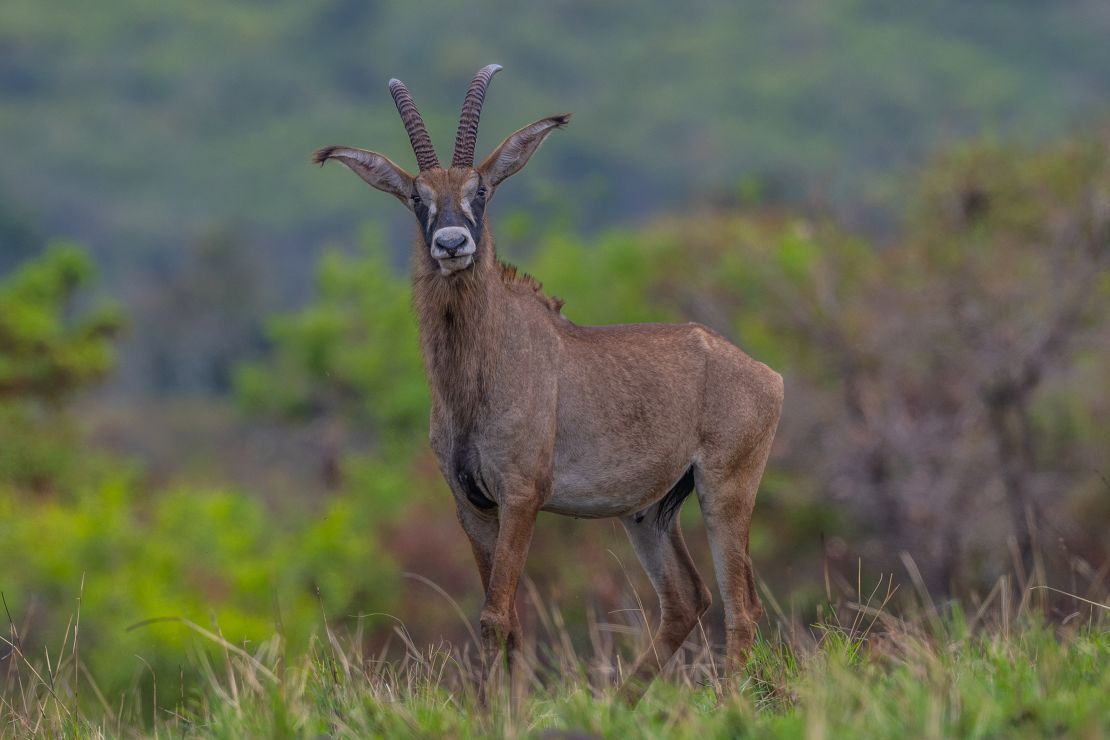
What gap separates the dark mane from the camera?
8.78 meters

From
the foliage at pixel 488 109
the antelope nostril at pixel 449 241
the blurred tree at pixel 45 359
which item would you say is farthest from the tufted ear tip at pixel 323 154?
the foliage at pixel 488 109

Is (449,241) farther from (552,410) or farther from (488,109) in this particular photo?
(488,109)

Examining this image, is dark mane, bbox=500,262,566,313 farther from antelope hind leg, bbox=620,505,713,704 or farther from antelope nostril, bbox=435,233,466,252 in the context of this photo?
antelope hind leg, bbox=620,505,713,704

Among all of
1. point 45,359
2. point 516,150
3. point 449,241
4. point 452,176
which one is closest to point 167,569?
point 45,359

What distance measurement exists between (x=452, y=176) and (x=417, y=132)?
1.74 ft

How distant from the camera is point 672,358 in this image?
8.89 m

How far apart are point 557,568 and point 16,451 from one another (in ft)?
42.6

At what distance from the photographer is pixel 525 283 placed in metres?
8.96

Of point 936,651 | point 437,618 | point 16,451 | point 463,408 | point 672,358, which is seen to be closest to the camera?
point 936,651

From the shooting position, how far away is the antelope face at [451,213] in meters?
7.82

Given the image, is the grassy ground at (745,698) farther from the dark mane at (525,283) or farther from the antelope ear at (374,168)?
the antelope ear at (374,168)

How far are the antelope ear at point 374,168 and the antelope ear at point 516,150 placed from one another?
417 millimetres

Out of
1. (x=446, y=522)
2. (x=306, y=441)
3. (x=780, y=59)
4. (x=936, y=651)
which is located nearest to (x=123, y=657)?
(x=446, y=522)

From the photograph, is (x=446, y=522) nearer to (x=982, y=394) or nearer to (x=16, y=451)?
(x=16, y=451)
